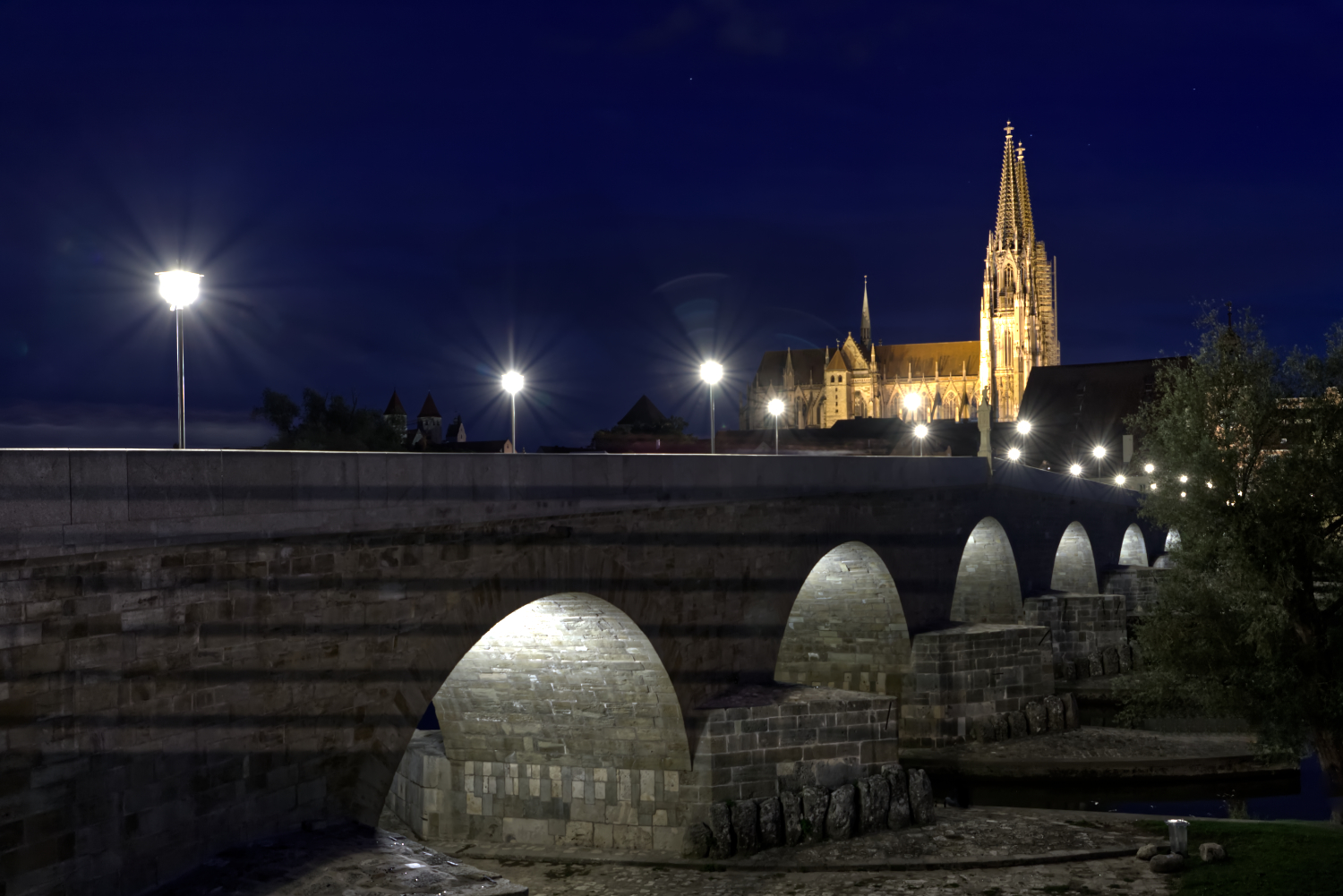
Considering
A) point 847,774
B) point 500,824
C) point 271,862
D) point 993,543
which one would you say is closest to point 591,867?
point 500,824

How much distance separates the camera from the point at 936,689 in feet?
75.9

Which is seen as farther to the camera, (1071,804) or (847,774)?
(1071,804)

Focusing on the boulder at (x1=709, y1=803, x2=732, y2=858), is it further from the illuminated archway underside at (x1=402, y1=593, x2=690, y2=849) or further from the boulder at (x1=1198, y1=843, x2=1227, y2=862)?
the boulder at (x1=1198, y1=843, x2=1227, y2=862)

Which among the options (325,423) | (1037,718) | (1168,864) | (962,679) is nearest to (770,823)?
(1168,864)

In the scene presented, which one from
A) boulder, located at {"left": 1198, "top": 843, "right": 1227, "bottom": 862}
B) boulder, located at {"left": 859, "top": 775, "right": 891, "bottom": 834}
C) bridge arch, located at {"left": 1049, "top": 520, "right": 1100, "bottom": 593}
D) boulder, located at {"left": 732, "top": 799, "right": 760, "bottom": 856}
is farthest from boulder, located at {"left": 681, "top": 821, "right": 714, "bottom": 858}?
bridge arch, located at {"left": 1049, "top": 520, "right": 1100, "bottom": 593}

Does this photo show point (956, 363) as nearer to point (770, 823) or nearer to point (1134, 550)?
point (1134, 550)

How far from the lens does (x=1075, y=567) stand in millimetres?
40469

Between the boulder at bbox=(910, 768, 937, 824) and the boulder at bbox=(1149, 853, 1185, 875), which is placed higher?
the boulder at bbox=(910, 768, 937, 824)

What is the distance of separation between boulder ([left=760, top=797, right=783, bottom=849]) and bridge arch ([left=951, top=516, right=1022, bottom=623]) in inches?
614

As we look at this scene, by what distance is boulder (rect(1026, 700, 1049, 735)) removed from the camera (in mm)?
24578

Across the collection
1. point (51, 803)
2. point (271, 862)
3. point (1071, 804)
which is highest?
point (51, 803)

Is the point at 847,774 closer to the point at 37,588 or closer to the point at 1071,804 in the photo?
the point at 1071,804

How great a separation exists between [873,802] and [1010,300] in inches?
3767

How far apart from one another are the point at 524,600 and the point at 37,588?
541 cm
